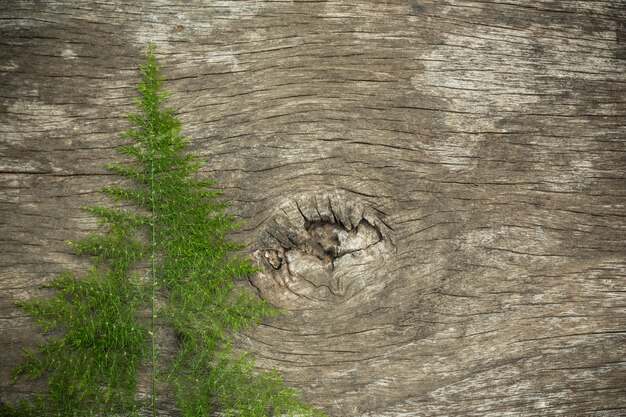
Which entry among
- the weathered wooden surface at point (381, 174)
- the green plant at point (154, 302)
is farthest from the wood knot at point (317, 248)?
the green plant at point (154, 302)

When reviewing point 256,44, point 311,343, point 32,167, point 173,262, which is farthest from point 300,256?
point 32,167

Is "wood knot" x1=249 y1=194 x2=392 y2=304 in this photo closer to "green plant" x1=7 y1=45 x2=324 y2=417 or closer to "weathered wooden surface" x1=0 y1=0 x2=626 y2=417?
"weathered wooden surface" x1=0 y1=0 x2=626 y2=417

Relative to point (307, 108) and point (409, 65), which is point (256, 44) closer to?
point (307, 108)

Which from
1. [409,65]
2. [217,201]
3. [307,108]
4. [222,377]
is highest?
[409,65]

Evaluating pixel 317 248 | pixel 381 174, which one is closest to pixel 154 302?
pixel 317 248

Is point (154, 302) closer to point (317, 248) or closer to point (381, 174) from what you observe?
point (317, 248)

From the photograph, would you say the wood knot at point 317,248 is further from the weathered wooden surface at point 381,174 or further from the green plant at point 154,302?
the green plant at point 154,302
